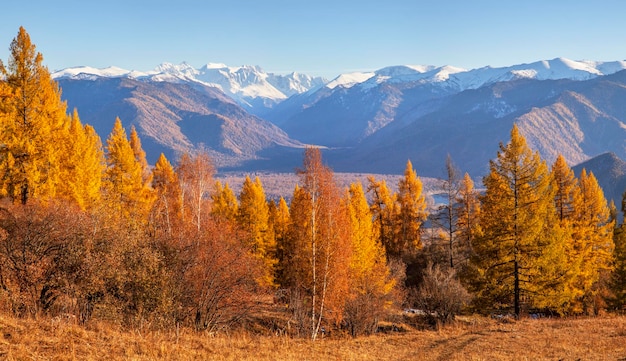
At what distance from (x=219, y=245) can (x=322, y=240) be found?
582 centimetres

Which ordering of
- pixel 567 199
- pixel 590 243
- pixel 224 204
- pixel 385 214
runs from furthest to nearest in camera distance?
pixel 385 214 → pixel 224 204 → pixel 567 199 → pixel 590 243

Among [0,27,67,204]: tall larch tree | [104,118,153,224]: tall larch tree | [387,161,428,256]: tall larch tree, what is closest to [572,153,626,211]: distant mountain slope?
[387,161,428,256]: tall larch tree

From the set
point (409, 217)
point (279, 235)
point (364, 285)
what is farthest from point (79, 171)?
point (409, 217)

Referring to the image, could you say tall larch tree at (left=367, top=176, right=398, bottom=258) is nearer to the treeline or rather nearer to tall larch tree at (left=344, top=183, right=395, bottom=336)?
the treeline

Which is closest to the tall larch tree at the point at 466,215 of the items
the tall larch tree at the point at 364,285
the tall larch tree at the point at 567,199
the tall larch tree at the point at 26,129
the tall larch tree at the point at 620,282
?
the tall larch tree at the point at 567,199

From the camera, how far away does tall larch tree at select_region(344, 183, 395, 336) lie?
89.8ft

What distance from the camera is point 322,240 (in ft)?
Answer: 79.2

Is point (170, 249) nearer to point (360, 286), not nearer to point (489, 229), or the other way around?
point (360, 286)

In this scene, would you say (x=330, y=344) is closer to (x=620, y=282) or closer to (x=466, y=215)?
(x=620, y=282)

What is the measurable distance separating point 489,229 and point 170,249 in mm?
18880

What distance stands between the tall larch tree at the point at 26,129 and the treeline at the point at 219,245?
0.07 metres

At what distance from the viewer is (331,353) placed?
1731 cm

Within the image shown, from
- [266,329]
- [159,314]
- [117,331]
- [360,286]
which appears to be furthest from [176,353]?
[360,286]

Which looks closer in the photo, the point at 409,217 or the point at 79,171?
the point at 79,171
